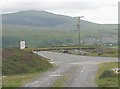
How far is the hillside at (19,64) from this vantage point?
128 feet

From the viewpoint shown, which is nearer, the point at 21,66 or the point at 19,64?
the point at 21,66

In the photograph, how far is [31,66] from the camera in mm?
43219

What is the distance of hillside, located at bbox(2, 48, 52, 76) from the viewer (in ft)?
128

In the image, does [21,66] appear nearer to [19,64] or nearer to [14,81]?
[19,64]

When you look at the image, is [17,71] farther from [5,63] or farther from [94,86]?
[94,86]

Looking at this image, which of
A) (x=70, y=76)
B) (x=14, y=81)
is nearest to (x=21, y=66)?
(x=70, y=76)

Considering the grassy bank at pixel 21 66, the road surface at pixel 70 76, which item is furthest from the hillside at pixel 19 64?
the road surface at pixel 70 76

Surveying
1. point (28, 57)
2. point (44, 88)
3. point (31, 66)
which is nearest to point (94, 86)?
point (44, 88)

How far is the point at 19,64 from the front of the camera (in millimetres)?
41781

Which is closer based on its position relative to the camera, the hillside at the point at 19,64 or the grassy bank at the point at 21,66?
the grassy bank at the point at 21,66

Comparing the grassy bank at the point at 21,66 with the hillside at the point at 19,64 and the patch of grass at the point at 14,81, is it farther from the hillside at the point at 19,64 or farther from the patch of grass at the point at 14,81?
the patch of grass at the point at 14,81

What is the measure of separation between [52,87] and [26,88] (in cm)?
169

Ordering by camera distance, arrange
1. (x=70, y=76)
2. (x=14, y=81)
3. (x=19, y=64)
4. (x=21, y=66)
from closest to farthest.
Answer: (x=14, y=81) < (x=70, y=76) < (x=21, y=66) < (x=19, y=64)

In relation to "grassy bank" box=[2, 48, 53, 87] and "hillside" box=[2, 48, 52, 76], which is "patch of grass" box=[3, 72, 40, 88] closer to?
"grassy bank" box=[2, 48, 53, 87]
